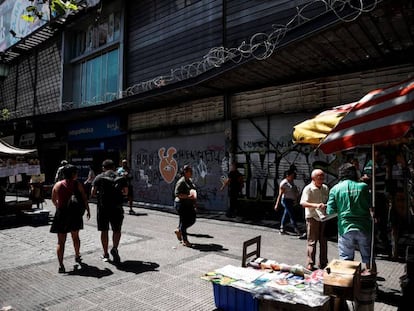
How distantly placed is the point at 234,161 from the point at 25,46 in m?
19.1

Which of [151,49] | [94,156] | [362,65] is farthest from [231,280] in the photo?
[94,156]

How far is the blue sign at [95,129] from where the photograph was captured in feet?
54.9

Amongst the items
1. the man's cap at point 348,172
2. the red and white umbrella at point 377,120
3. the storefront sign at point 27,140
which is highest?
the storefront sign at point 27,140

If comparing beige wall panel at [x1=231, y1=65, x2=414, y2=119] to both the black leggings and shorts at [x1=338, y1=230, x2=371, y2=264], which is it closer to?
the black leggings

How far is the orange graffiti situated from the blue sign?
2918 millimetres

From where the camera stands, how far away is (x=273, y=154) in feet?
36.0

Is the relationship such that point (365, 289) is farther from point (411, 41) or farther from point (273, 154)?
point (273, 154)

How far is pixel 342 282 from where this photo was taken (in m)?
3.17

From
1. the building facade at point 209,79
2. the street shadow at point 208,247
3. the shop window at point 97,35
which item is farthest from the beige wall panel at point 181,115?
the street shadow at point 208,247

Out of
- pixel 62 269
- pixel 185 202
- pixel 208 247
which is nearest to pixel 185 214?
pixel 185 202

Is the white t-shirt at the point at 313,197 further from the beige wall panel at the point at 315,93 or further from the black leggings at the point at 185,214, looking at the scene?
the beige wall panel at the point at 315,93

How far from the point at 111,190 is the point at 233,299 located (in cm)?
336

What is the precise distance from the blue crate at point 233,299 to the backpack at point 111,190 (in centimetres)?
301

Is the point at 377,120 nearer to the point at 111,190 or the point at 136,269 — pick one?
the point at 136,269
